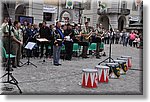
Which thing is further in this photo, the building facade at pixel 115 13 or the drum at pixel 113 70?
the building facade at pixel 115 13

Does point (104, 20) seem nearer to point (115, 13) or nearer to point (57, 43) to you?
point (115, 13)

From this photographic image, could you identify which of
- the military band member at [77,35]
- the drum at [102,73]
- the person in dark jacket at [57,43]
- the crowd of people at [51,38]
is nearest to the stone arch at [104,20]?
the crowd of people at [51,38]

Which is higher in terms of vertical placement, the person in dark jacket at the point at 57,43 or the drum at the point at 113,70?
the person in dark jacket at the point at 57,43

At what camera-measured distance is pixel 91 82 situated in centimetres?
759

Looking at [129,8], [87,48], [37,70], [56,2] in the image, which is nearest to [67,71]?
[37,70]

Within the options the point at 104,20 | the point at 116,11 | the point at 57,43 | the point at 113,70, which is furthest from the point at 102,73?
the point at 104,20

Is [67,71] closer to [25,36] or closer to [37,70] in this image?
[37,70]

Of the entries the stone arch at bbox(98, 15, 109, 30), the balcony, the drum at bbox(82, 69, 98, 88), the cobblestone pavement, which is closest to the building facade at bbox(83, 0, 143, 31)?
the balcony

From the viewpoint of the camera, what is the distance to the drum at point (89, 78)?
296 inches

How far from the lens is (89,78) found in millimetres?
7605

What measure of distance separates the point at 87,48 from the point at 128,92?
7.53 metres

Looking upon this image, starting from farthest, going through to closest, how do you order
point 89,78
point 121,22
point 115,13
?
point 121,22 < point 115,13 < point 89,78

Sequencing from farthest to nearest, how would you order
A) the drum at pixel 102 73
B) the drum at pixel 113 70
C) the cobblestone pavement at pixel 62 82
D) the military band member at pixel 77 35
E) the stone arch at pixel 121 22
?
the stone arch at pixel 121 22
the military band member at pixel 77 35
the drum at pixel 113 70
the drum at pixel 102 73
the cobblestone pavement at pixel 62 82

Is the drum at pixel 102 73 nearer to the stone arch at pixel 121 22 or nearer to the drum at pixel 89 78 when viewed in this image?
the drum at pixel 89 78
